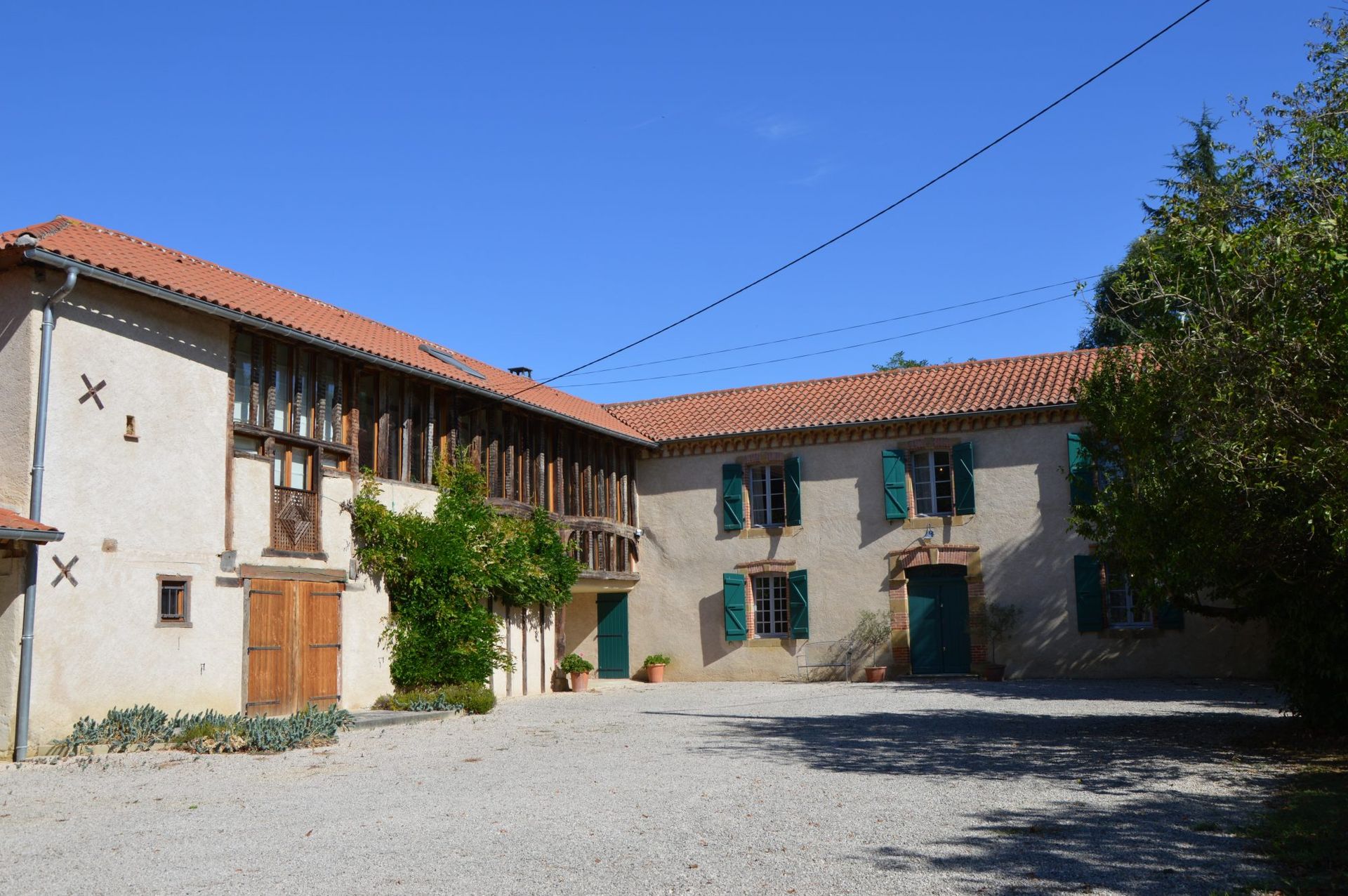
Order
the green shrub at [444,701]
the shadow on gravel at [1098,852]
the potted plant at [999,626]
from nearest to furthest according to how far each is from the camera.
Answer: the shadow on gravel at [1098,852]
the green shrub at [444,701]
the potted plant at [999,626]

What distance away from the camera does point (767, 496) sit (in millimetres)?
22453

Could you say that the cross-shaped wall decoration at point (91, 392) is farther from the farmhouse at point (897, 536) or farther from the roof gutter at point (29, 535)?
the farmhouse at point (897, 536)

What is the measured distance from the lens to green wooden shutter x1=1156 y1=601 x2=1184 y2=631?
19156 millimetres

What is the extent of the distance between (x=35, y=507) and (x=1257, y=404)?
10.6 meters

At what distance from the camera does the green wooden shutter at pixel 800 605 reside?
71.1ft

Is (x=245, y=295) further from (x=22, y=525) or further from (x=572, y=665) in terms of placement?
(x=572, y=665)

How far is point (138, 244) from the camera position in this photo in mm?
13945

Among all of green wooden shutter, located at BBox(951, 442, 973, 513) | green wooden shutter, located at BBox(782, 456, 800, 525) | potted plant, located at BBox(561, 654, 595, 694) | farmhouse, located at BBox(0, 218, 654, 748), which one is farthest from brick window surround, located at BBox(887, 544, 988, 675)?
farmhouse, located at BBox(0, 218, 654, 748)

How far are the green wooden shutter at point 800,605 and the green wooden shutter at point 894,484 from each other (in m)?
2.06

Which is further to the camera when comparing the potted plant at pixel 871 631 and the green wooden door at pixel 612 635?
the green wooden door at pixel 612 635

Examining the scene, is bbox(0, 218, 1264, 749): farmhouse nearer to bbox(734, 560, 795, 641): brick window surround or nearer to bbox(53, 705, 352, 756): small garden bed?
bbox(734, 560, 795, 641): brick window surround

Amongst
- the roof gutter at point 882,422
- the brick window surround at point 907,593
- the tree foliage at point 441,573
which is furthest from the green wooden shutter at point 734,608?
the tree foliage at point 441,573

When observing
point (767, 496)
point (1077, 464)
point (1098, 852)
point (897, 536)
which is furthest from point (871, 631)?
point (1098, 852)

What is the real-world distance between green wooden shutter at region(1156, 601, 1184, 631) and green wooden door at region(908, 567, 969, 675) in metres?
3.29
